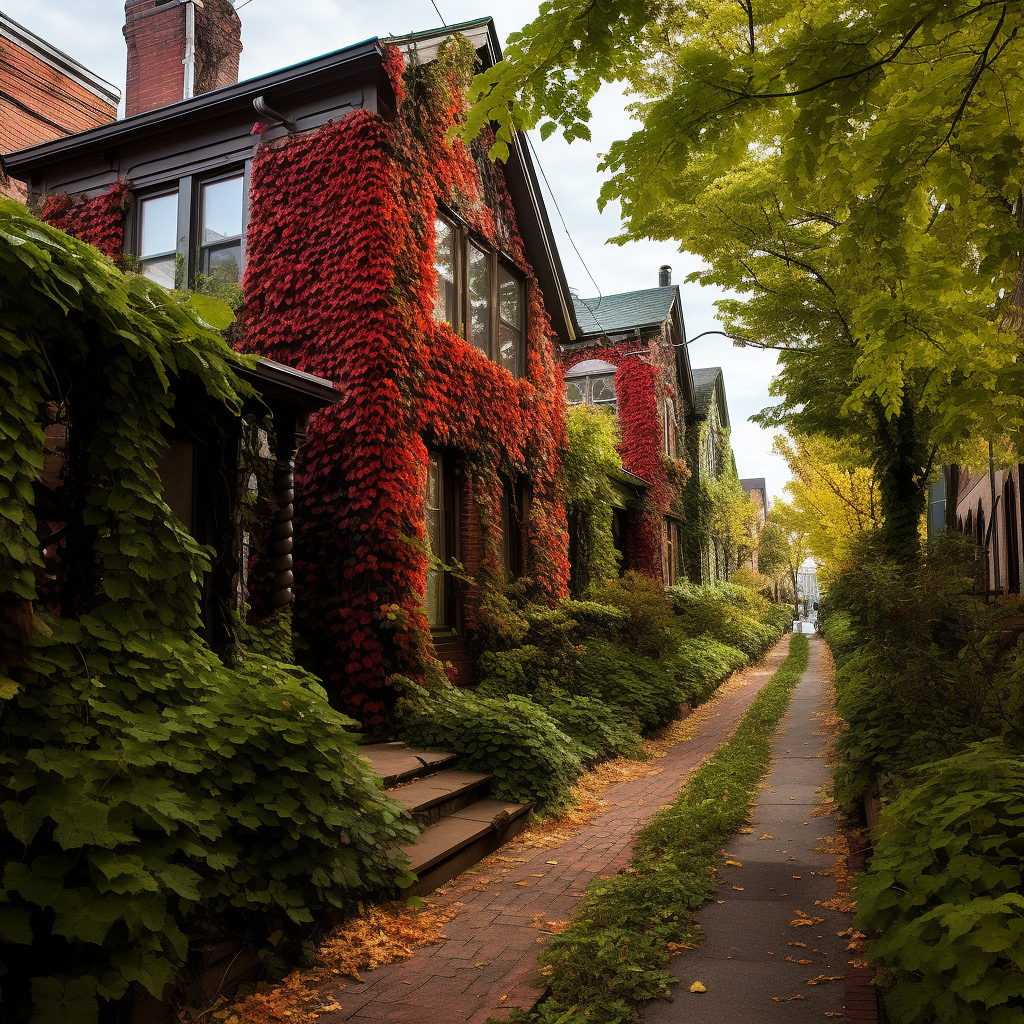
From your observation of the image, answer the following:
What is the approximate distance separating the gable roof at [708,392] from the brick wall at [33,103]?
18.4 meters

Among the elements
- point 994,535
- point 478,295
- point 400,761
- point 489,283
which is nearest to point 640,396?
point 489,283

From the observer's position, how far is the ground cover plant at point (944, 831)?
2.74 m

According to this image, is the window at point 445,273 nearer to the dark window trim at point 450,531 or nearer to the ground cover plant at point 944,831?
the dark window trim at point 450,531

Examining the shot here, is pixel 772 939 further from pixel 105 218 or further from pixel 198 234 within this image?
pixel 105 218

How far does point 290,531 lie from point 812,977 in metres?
5.64

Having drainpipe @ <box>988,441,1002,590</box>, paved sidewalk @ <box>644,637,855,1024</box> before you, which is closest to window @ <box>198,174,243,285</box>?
paved sidewalk @ <box>644,637,855,1024</box>

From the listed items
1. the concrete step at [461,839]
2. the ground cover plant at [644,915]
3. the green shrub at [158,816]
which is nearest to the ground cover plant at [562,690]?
the concrete step at [461,839]

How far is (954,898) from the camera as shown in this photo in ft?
9.93

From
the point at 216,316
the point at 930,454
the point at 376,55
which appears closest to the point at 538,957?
the point at 216,316

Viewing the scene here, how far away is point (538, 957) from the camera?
432 centimetres

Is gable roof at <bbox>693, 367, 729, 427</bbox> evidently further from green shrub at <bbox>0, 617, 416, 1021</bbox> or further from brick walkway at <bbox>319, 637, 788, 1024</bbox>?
green shrub at <bbox>0, 617, 416, 1021</bbox>

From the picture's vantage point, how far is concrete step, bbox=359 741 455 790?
21.4ft

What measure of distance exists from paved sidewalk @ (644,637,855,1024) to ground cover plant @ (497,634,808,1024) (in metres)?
0.11

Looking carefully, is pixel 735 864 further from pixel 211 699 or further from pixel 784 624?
pixel 784 624
